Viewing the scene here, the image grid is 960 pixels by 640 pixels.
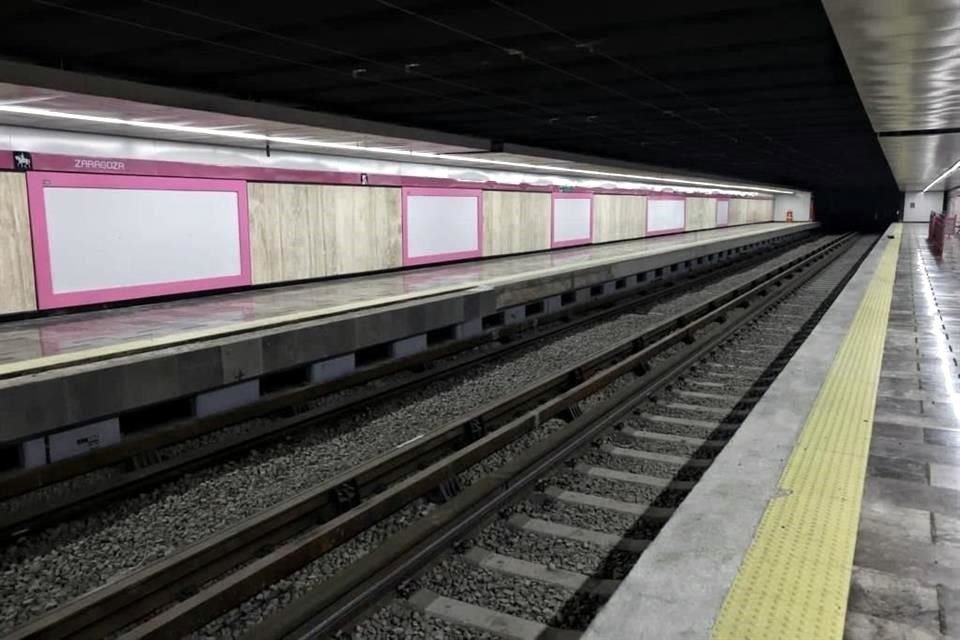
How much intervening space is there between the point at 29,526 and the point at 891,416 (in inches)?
246

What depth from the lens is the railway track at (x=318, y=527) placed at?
3404 mm

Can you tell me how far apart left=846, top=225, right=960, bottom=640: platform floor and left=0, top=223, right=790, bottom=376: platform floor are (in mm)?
6019

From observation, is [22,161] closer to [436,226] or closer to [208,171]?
[208,171]

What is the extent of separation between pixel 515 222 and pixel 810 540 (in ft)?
54.1

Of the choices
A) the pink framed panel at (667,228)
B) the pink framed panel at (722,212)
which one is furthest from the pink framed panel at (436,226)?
the pink framed panel at (722,212)

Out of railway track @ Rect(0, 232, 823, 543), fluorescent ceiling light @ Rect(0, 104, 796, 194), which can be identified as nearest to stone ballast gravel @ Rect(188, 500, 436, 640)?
railway track @ Rect(0, 232, 823, 543)

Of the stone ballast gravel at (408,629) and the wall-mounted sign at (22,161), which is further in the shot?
the wall-mounted sign at (22,161)

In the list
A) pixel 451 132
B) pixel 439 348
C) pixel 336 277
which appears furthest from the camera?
pixel 336 277

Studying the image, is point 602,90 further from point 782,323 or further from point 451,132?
point 782,323

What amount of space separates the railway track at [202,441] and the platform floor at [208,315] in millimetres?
917

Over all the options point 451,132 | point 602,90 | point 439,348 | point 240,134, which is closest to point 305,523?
point 439,348

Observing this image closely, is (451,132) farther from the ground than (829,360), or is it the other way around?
(451,132)

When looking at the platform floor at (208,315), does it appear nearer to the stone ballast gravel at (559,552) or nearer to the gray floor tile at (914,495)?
the stone ballast gravel at (559,552)

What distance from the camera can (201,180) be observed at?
34.0 feet
